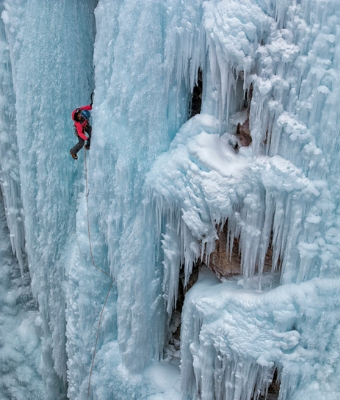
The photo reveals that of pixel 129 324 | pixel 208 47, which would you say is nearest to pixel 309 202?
pixel 208 47

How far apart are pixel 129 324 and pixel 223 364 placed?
0.95 metres

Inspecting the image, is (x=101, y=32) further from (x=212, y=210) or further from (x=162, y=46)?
(x=212, y=210)

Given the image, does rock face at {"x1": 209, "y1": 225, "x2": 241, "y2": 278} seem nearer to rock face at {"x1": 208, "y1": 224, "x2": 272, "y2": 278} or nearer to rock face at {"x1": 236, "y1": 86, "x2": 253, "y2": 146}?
rock face at {"x1": 208, "y1": 224, "x2": 272, "y2": 278}

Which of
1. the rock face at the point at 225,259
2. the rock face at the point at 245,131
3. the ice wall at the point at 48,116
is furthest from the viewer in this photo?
the ice wall at the point at 48,116

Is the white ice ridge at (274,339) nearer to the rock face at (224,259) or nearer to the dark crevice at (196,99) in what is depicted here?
the rock face at (224,259)

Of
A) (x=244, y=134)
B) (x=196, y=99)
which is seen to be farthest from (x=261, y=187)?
(x=196, y=99)

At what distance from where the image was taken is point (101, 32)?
148 inches

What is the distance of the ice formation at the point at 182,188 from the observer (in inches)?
117

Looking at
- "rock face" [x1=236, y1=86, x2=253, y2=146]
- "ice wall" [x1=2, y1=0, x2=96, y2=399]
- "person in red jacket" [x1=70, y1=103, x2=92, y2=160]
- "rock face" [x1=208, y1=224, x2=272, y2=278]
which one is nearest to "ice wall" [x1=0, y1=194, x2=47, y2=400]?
"ice wall" [x1=2, y1=0, x2=96, y2=399]

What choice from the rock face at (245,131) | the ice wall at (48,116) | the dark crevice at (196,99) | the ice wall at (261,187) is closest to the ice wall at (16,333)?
the ice wall at (48,116)

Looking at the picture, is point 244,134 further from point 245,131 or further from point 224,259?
point 224,259

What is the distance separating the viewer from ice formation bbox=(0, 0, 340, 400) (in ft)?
9.74

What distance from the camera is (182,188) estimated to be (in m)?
3.40

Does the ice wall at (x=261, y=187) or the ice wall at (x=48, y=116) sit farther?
the ice wall at (x=48, y=116)
